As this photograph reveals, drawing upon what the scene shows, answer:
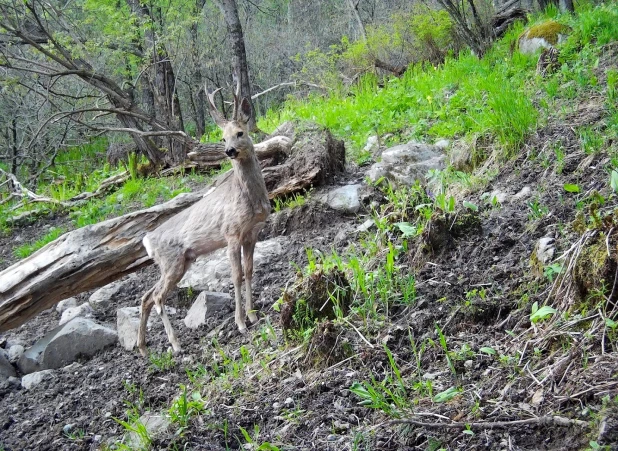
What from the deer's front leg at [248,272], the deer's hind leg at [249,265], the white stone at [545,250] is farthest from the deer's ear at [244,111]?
the white stone at [545,250]

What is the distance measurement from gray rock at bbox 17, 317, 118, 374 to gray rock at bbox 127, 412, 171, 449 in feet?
5.69

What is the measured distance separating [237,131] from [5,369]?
3053 mm

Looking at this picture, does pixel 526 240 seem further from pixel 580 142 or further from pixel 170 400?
pixel 170 400

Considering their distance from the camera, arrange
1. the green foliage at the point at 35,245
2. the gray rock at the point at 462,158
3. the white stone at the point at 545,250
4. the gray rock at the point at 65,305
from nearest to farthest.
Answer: the white stone at the point at 545,250, the gray rock at the point at 462,158, the gray rock at the point at 65,305, the green foliage at the point at 35,245

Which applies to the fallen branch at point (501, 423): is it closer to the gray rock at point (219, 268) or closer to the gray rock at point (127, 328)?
the gray rock at point (127, 328)

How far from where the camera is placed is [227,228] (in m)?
5.43

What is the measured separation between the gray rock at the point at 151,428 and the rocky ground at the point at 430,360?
0.01 m

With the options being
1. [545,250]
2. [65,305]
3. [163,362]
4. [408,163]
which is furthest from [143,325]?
[545,250]

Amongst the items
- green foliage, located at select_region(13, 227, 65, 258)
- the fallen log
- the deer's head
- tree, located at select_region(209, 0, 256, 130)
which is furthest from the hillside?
tree, located at select_region(209, 0, 256, 130)

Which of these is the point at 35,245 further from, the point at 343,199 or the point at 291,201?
the point at 343,199

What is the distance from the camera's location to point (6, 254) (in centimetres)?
963

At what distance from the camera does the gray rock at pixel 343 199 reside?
705 centimetres

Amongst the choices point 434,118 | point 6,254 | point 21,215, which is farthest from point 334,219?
point 21,215

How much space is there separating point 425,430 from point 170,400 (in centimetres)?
212
